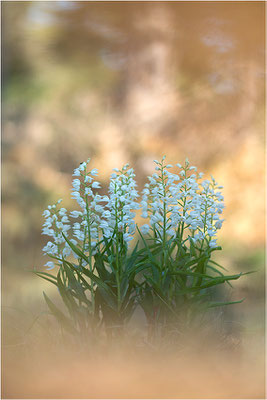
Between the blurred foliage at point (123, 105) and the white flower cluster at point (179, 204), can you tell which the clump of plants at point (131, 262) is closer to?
the white flower cluster at point (179, 204)

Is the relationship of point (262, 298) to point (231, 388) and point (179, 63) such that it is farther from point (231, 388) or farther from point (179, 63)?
point (179, 63)

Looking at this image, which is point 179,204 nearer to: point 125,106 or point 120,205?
point 120,205

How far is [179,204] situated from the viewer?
1.36 m

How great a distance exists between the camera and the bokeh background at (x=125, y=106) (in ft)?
9.15

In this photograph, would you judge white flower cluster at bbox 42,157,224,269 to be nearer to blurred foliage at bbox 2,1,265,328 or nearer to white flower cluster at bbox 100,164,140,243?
white flower cluster at bbox 100,164,140,243

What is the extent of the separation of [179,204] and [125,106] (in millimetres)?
1846

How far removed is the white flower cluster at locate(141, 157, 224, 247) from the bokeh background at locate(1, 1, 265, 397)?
133 cm

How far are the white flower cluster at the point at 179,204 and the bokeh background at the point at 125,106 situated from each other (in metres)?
1.33

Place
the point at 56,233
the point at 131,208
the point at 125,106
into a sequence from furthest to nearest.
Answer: the point at 125,106
the point at 56,233
the point at 131,208

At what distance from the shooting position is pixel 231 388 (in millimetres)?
1129

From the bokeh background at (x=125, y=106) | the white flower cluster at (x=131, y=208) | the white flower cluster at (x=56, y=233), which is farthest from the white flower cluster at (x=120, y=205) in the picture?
the bokeh background at (x=125, y=106)

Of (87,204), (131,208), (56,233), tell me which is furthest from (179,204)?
(56,233)

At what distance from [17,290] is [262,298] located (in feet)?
4.97

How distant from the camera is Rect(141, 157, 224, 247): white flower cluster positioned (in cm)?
132
